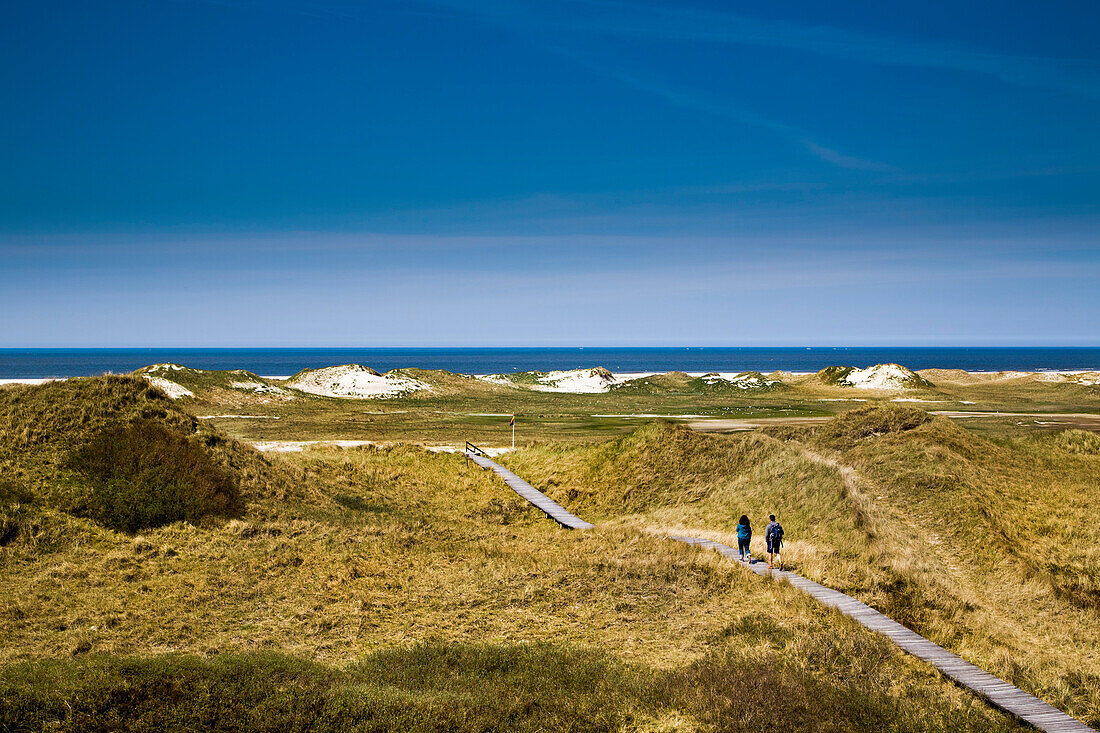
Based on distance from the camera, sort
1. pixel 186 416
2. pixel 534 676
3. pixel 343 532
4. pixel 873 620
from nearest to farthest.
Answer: pixel 534 676 → pixel 873 620 → pixel 343 532 → pixel 186 416

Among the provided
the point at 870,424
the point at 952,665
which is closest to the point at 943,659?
the point at 952,665

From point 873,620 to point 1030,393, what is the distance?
3983 inches

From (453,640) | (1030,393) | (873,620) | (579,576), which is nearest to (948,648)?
(873,620)

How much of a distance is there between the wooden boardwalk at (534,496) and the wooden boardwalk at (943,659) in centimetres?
549

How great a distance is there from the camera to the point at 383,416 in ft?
232

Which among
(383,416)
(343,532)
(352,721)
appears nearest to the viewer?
(352,721)

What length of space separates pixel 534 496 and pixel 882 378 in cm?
8923

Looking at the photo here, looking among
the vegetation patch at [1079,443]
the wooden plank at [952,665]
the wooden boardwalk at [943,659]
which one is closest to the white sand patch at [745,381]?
the vegetation patch at [1079,443]

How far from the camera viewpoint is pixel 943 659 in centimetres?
1391

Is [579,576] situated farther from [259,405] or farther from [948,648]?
[259,405]

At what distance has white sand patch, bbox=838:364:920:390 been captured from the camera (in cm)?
10206

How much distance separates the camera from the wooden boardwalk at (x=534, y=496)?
87.7 ft

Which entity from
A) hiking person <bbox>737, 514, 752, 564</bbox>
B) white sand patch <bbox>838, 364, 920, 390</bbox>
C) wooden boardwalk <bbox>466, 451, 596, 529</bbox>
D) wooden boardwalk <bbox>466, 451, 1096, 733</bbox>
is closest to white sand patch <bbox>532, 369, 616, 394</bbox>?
white sand patch <bbox>838, 364, 920, 390</bbox>

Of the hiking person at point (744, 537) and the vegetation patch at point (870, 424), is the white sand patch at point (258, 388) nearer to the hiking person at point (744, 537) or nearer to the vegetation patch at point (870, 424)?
the vegetation patch at point (870, 424)
